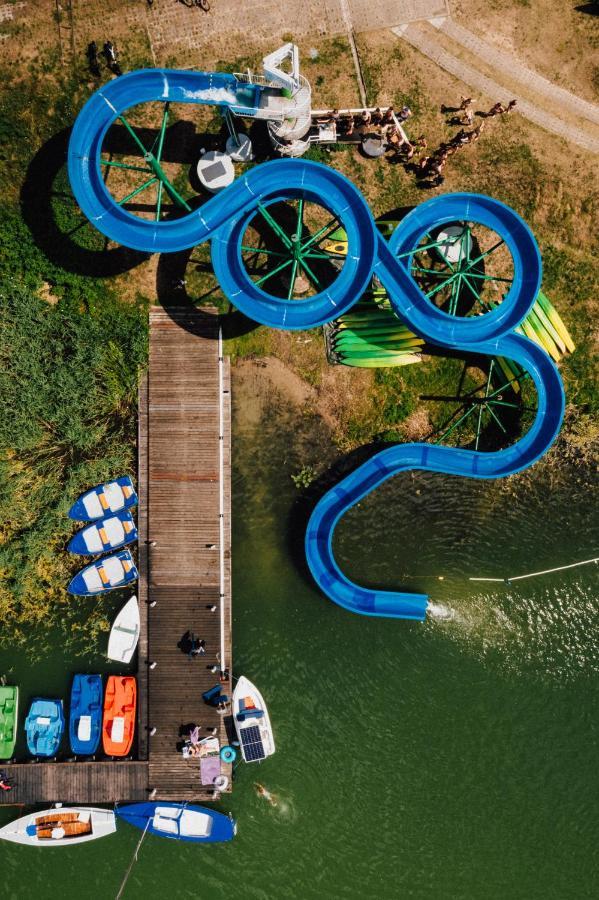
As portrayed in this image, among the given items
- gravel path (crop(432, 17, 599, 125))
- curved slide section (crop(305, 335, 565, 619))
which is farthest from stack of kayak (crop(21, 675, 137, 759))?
gravel path (crop(432, 17, 599, 125))

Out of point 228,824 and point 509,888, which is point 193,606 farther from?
point 509,888

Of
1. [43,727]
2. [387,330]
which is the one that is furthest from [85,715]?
[387,330]

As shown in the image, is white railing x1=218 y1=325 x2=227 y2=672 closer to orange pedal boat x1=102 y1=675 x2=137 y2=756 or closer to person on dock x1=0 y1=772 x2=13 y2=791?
orange pedal boat x1=102 y1=675 x2=137 y2=756

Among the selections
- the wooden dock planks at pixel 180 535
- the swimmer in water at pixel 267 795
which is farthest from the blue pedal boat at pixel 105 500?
the swimmer in water at pixel 267 795

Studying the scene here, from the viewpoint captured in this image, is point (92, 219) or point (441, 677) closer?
point (92, 219)

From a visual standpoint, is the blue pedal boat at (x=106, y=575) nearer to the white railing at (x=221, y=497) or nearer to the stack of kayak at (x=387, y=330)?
the white railing at (x=221, y=497)

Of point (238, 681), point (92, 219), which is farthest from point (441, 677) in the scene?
point (92, 219)

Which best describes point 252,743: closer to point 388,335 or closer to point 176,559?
point 176,559
